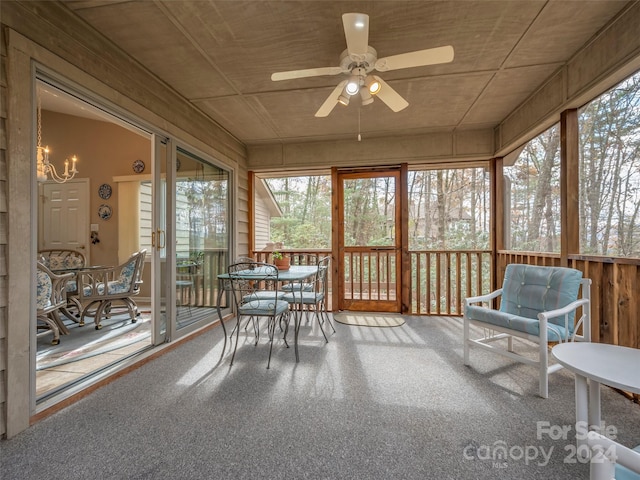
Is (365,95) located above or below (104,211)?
above

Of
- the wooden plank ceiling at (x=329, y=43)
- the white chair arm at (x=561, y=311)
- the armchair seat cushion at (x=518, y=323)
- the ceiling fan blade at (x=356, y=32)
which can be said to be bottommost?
the armchair seat cushion at (x=518, y=323)

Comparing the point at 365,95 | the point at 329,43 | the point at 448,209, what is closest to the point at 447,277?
the point at 448,209

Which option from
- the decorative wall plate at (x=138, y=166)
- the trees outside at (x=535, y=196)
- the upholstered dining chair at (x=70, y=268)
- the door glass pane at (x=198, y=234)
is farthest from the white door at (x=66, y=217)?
the trees outside at (x=535, y=196)

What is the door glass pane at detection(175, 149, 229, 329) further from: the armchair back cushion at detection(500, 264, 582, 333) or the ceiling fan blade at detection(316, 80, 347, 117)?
the armchair back cushion at detection(500, 264, 582, 333)

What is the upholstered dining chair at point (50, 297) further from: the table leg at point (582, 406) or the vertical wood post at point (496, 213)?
the vertical wood post at point (496, 213)

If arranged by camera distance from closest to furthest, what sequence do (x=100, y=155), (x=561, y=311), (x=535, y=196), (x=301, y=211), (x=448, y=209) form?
(x=561, y=311)
(x=535, y=196)
(x=100, y=155)
(x=448, y=209)
(x=301, y=211)

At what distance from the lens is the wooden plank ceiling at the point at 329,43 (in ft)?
5.99

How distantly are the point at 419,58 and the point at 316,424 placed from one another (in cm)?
232

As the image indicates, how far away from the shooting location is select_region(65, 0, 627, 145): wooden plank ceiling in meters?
1.83

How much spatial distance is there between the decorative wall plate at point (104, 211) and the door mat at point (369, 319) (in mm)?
4067

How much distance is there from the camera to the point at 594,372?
3.99ft

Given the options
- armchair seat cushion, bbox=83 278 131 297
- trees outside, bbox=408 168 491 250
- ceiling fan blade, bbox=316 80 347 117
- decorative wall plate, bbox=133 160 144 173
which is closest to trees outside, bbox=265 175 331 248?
trees outside, bbox=408 168 491 250

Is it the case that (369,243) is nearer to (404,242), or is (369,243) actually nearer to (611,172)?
(404,242)

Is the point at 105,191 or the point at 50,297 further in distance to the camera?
the point at 105,191
